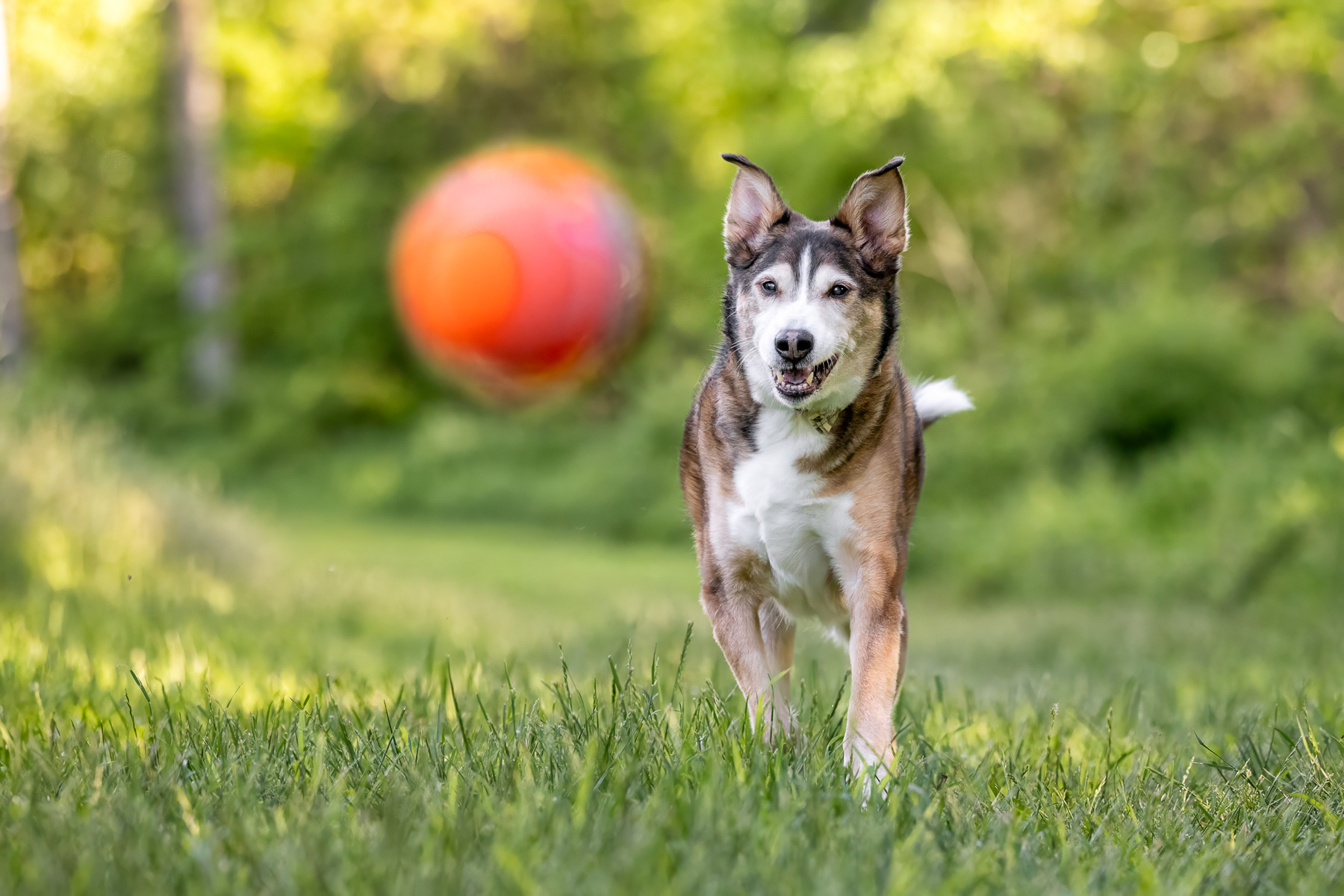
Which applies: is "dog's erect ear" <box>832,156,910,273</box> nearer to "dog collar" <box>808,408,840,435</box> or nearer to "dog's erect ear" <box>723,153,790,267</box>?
"dog's erect ear" <box>723,153,790,267</box>

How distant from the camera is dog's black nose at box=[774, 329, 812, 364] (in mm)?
3795

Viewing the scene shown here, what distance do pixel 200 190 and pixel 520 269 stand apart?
31.8 ft

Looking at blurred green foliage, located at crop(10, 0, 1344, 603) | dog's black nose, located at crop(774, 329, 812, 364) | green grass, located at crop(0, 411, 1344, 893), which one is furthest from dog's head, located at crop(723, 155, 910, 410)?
blurred green foliage, located at crop(10, 0, 1344, 603)

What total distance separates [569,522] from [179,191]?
466 inches

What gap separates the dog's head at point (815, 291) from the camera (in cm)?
387

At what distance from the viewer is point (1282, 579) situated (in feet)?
31.5

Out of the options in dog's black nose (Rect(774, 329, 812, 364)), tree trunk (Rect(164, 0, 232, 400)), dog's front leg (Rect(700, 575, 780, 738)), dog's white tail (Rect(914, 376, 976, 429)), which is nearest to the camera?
dog's black nose (Rect(774, 329, 812, 364))

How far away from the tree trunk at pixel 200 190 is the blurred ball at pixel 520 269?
21.2 feet

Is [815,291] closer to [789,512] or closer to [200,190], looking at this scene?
[789,512]

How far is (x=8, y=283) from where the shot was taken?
2066cm

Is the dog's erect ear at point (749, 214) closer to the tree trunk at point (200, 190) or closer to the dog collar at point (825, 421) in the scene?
the dog collar at point (825, 421)

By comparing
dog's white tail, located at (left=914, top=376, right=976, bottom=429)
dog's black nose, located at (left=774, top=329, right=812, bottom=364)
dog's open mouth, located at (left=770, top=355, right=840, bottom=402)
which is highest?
dog's black nose, located at (left=774, top=329, right=812, bottom=364)

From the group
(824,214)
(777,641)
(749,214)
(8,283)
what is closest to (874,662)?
(777,641)

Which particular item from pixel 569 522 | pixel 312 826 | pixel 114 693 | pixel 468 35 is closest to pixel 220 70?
pixel 468 35
